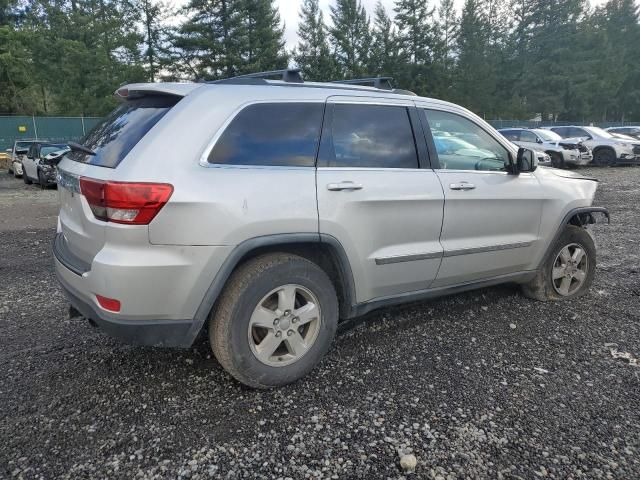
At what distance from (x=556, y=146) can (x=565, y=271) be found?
17.1m

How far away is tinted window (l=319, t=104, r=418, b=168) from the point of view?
10.8 ft

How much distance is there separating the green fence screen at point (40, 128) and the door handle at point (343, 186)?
26.2m

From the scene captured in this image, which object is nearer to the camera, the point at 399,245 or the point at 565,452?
the point at 565,452

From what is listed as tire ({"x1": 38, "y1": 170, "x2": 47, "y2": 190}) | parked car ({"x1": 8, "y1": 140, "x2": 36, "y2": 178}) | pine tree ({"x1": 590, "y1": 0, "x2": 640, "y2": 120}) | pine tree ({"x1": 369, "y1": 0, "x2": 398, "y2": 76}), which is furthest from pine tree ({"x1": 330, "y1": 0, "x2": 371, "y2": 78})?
tire ({"x1": 38, "y1": 170, "x2": 47, "y2": 190})

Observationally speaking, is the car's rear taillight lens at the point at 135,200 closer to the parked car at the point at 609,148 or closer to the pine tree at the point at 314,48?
the parked car at the point at 609,148

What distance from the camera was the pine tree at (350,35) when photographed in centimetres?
4819

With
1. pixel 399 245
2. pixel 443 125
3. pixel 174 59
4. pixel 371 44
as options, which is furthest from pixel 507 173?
pixel 371 44

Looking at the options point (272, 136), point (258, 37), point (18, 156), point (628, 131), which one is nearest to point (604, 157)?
point (628, 131)

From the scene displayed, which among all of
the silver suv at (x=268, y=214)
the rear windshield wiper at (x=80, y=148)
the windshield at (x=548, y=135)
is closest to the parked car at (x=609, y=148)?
the windshield at (x=548, y=135)

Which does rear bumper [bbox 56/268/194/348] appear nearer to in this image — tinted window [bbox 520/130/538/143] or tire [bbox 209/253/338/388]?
tire [bbox 209/253/338/388]

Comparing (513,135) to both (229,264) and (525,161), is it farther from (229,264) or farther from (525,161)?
(229,264)

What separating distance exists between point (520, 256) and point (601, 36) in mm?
58444

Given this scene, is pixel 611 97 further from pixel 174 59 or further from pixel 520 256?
pixel 520 256

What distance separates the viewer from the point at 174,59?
40031mm
